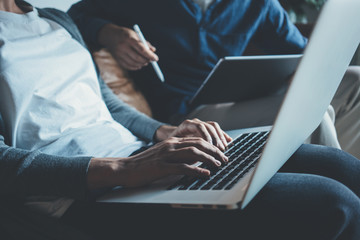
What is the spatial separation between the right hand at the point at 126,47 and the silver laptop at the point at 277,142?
23.4 inches

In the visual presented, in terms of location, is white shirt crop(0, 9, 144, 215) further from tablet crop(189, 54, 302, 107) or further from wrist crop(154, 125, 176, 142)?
tablet crop(189, 54, 302, 107)

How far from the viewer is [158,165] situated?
628 mm

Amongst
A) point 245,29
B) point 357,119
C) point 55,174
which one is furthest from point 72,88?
point 357,119

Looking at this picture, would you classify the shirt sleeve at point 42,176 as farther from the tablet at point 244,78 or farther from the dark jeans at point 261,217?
the tablet at point 244,78

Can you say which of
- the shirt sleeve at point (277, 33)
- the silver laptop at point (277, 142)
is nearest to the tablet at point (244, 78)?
the shirt sleeve at point (277, 33)

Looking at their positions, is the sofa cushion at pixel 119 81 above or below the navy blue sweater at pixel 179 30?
below

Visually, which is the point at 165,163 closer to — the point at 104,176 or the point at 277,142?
the point at 104,176

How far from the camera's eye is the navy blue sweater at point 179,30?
136 cm

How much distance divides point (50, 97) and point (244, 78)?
64cm

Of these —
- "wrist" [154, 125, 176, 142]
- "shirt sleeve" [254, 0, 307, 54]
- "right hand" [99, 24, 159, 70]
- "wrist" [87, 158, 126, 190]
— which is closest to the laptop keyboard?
"wrist" [87, 158, 126, 190]

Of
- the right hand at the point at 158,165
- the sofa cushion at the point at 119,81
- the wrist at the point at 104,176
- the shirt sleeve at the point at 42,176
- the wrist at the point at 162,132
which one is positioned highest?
the right hand at the point at 158,165

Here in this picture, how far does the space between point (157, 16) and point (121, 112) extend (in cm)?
48

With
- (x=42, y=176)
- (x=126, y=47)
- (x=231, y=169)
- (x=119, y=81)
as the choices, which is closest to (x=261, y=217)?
(x=231, y=169)

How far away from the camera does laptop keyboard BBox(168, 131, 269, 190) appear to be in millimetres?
589
